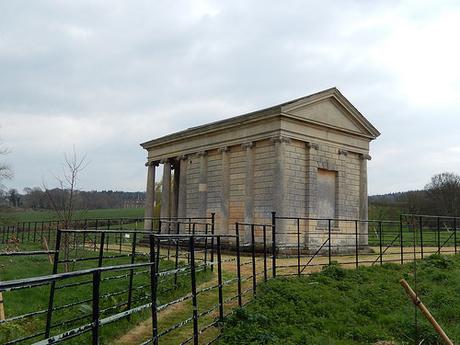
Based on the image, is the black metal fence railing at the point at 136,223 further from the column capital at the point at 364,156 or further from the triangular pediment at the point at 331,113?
the column capital at the point at 364,156

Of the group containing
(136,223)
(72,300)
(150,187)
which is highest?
(150,187)

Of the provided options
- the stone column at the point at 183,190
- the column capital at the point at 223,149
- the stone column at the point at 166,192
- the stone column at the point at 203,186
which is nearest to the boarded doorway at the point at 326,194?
the column capital at the point at 223,149

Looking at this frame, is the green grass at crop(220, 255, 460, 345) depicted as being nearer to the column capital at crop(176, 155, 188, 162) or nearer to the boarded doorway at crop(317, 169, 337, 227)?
the boarded doorway at crop(317, 169, 337, 227)

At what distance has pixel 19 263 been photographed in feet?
51.5

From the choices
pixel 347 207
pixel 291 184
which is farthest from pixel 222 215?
pixel 347 207

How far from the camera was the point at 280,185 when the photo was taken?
18.2 m

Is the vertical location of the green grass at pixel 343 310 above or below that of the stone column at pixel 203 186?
below

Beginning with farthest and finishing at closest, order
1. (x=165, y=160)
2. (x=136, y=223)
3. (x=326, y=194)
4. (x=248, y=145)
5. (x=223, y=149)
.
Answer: (x=136, y=223) → (x=165, y=160) → (x=223, y=149) → (x=326, y=194) → (x=248, y=145)

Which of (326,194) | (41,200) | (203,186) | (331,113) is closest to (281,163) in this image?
(326,194)

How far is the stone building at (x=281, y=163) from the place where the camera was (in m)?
18.6

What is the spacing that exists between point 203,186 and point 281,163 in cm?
500

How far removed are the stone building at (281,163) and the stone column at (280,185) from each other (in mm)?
40

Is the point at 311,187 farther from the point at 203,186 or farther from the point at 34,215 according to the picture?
the point at 34,215

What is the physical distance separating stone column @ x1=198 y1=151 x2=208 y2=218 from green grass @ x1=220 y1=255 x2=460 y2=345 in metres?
10.3
